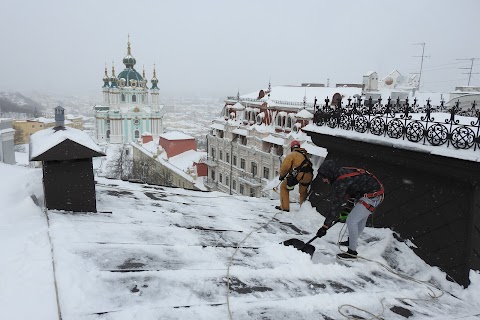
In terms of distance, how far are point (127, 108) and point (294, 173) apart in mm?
61610

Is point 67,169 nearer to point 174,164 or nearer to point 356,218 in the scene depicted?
point 356,218

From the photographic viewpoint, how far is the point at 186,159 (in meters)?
37.1

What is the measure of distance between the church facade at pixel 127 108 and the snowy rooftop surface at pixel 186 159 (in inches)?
1019

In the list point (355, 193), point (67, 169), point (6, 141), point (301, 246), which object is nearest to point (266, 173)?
point (6, 141)

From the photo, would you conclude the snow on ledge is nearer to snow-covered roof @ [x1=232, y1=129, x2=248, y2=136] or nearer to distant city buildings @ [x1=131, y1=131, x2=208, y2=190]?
snow-covered roof @ [x1=232, y1=129, x2=248, y2=136]

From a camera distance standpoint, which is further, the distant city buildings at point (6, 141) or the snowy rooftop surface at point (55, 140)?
the distant city buildings at point (6, 141)

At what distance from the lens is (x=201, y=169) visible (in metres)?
33.7

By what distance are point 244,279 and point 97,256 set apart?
1.49m

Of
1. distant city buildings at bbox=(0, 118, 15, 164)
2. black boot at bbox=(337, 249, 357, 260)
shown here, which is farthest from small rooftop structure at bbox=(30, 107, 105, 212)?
distant city buildings at bbox=(0, 118, 15, 164)

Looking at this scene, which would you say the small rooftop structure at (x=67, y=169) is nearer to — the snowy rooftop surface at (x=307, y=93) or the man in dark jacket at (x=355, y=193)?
the man in dark jacket at (x=355, y=193)

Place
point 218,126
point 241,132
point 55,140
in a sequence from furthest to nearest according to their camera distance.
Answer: point 218,126
point 241,132
point 55,140

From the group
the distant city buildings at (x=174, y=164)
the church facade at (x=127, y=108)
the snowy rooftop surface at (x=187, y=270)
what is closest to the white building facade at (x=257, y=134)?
the distant city buildings at (x=174, y=164)

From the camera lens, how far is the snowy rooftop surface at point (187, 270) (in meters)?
2.64

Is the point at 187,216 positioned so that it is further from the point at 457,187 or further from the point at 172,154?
the point at 172,154
